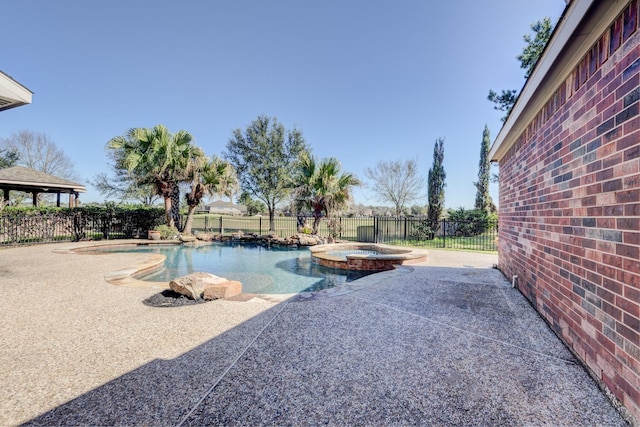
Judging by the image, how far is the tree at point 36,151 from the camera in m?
20.0

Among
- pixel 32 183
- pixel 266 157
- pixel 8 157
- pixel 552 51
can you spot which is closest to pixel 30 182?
pixel 32 183

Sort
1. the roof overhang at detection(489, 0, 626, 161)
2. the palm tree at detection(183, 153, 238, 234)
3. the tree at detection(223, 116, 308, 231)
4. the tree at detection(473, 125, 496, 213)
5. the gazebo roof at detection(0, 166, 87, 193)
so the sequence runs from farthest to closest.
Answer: the tree at detection(473, 125, 496, 213)
the tree at detection(223, 116, 308, 231)
the palm tree at detection(183, 153, 238, 234)
the gazebo roof at detection(0, 166, 87, 193)
the roof overhang at detection(489, 0, 626, 161)

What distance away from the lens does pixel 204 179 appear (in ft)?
45.0

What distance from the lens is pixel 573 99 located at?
2.16 meters

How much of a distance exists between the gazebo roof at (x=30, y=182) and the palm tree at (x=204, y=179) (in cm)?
483

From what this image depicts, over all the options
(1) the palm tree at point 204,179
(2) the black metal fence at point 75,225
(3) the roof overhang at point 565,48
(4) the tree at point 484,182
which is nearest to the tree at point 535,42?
(4) the tree at point 484,182

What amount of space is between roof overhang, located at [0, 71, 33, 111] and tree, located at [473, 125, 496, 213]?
869 inches

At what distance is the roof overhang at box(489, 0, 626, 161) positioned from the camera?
1.60m

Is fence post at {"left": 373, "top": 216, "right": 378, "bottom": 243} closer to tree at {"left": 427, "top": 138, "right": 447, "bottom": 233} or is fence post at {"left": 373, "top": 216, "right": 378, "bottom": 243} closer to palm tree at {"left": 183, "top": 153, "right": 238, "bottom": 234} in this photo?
tree at {"left": 427, "top": 138, "right": 447, "bottom": 233}

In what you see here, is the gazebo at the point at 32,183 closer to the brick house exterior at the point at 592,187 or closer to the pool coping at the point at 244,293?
the pool coping at the point at 244,293

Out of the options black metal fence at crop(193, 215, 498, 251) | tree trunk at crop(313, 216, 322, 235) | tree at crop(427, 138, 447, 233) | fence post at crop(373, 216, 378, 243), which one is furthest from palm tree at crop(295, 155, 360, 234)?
tree at crop(427, 138, 447, 233)

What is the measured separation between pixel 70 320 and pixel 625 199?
4.94 metres

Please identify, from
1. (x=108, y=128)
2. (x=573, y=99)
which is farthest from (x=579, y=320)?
(x=108, y=128)

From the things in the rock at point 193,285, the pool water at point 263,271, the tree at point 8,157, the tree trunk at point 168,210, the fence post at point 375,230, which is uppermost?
the tree at point 8,157
